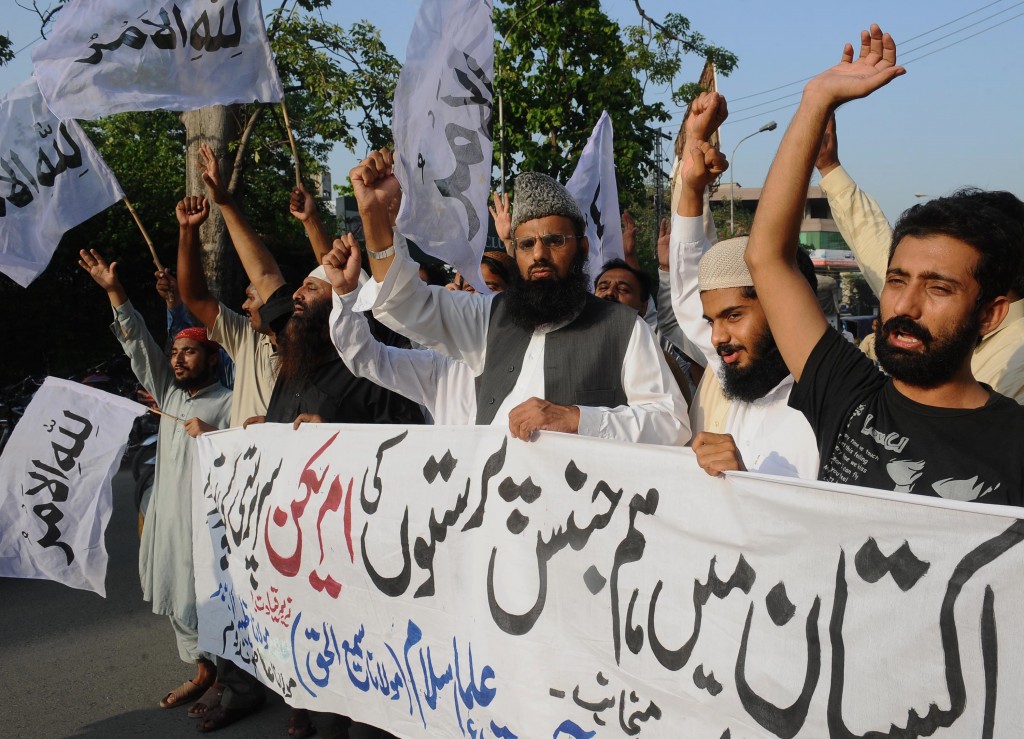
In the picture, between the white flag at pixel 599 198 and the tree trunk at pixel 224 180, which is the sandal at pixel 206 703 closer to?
the white flag at pixel 599 198

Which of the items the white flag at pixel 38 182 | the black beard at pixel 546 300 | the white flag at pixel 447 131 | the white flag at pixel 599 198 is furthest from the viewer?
the white flag at pixel 599 198

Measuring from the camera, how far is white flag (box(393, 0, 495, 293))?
329cm

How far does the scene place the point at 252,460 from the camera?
3.98 m

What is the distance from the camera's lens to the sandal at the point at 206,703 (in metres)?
4.52

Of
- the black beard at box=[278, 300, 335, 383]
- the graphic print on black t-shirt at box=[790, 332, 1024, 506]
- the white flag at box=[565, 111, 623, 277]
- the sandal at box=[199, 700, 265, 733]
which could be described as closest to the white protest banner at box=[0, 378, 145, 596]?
the sandal at box=[199, 700, 265, 733]

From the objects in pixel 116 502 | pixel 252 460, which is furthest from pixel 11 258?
pixel 116 502

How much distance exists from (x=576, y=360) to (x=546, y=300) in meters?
0.24

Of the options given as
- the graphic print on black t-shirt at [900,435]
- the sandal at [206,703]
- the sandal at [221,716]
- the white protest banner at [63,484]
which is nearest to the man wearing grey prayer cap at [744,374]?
the graphic print on black t-shirt at [900,435]

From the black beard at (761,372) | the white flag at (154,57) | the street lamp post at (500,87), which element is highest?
the street lamp post at (500,87)

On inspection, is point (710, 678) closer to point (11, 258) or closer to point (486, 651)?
point (486, 651)

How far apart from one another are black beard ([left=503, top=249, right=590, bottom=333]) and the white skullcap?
2.10ft

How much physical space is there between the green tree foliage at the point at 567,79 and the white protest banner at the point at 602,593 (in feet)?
35.4

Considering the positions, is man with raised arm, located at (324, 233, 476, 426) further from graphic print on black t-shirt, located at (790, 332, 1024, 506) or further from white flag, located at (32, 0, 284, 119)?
graphic print on black t-shirt, located at (790, 332, 1024, 506)

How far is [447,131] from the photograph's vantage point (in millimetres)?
3480
